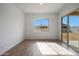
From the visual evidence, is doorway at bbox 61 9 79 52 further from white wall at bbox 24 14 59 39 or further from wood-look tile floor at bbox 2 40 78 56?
white wall at bbox 24 14 59 39

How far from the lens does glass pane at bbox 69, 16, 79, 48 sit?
486cm

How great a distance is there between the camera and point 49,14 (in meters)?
7.94

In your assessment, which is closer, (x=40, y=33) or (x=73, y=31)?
(x=73, y=31)

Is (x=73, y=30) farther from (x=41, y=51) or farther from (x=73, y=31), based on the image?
(x=41, y=51)

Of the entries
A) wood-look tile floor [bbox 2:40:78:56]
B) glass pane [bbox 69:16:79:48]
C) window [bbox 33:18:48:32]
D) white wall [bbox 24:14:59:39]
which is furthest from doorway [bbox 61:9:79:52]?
window [bbox 33:18:48:32]

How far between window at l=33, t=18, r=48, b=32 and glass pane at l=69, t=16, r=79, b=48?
2.75 meters

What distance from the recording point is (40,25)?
26.2ft

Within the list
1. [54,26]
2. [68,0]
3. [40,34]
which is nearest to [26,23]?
[40,34]

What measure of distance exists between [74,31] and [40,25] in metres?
3.22

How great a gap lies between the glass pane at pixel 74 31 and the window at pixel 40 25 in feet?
9.02

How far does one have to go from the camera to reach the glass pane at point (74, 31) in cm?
486

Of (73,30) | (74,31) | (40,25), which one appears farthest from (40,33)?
(74,31)

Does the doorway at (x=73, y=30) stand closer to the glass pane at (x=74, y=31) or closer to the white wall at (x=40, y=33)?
the glass pane at (x=74, y=31)

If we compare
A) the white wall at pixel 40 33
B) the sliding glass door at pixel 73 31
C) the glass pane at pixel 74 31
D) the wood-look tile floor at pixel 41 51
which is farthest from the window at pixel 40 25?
the wood-look tile floor at pixel 41 51
